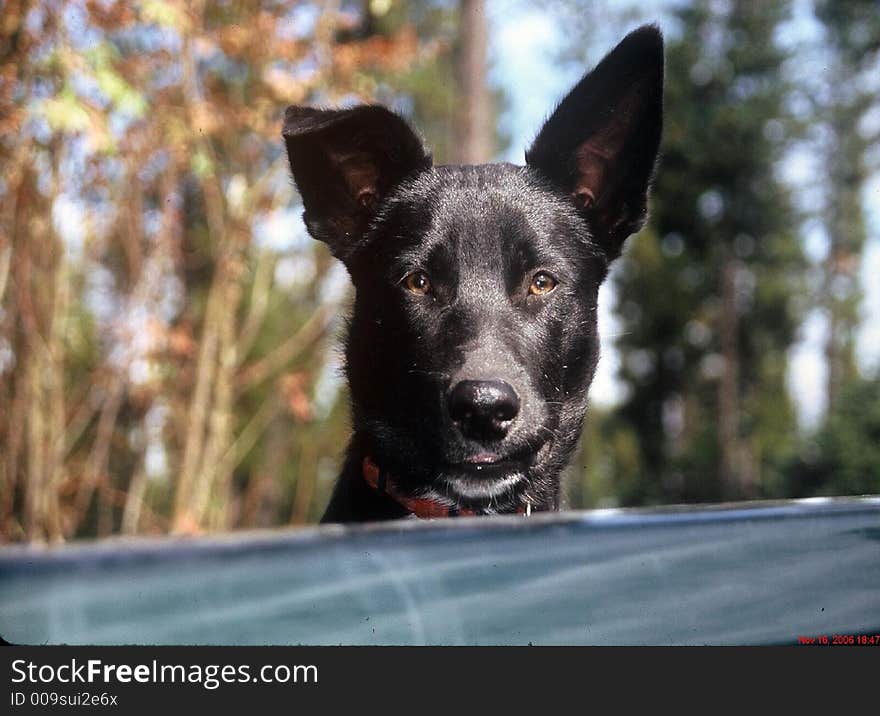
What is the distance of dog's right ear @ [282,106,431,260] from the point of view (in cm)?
263

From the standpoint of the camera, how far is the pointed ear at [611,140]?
2354mm

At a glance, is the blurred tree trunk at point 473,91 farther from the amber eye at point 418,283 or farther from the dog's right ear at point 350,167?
the amber eye at point 418,283

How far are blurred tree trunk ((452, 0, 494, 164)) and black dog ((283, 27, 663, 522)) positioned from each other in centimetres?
145

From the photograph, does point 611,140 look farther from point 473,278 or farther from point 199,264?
point 199,264

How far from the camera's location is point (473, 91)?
15.8 feet

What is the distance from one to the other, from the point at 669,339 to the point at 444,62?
9.77 metres

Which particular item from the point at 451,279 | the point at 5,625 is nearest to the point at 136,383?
the point at 451,279

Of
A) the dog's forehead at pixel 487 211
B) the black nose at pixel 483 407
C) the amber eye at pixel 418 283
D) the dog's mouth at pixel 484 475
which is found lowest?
the dog's mouth at pixel 484 475

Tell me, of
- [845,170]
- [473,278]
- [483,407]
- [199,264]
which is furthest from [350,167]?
[845,170]

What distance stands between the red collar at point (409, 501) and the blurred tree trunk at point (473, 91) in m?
2.11

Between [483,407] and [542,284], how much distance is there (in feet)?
2.31
